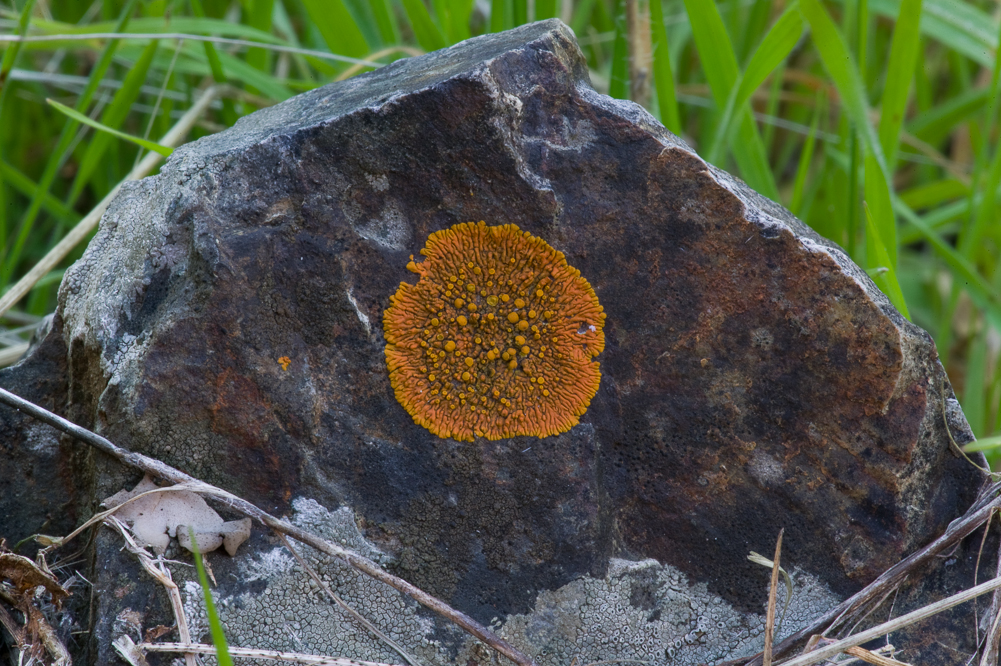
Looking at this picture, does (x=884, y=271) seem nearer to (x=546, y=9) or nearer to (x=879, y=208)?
(x=879, y=208)

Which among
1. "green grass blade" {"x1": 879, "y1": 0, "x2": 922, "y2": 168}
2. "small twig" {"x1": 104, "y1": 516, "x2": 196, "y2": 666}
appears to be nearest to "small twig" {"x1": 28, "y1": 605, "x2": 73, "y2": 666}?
"small twig" {"x1": 104, "y1": 516, "x2": 196, "y2": 666}

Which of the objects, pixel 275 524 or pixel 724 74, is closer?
pixel 275 524

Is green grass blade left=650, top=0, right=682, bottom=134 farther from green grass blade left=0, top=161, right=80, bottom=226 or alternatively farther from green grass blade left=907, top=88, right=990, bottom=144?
green grass blade left=0, top=161, right=80, bottom=226

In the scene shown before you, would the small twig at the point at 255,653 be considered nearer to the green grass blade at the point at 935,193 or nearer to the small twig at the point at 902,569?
the small twig at the point at 902,569

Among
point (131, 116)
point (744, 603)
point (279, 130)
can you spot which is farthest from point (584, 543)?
point (131, 116)

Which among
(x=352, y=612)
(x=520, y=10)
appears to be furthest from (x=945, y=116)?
(x=352, y=612)

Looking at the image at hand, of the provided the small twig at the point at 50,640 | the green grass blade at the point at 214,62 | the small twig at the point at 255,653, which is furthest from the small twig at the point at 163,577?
the green grass blade at the point at 214,62
